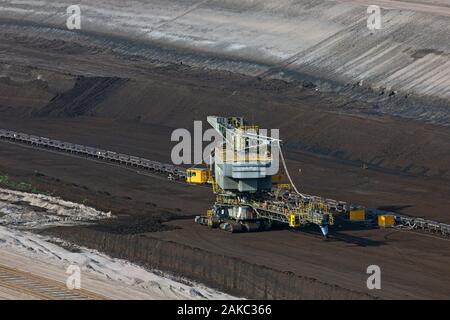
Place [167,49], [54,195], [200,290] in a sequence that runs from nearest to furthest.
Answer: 1. [200,290]
2. [54,195]
3. [167,49]

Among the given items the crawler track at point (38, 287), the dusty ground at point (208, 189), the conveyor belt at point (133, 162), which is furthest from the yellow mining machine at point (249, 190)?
the crawler track at point (38, 287)

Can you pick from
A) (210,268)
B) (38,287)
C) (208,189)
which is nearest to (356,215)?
(210,268)

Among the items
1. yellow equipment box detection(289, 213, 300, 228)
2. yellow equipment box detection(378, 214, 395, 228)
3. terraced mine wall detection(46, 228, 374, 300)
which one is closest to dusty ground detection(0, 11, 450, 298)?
terraced mine wall detection(46, 228, 374, 300)

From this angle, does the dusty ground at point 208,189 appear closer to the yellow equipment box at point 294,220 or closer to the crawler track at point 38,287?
the yellow equipment box at point 294,220
